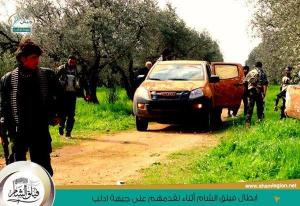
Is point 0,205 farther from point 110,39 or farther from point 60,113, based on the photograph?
point 110,39

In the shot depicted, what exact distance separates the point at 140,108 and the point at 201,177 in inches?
271

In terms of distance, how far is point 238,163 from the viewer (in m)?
6.71

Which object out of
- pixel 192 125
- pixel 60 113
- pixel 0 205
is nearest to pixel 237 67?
pixel 192 125

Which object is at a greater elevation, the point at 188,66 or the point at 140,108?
the point at 188,66

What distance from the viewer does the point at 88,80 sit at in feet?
86.3

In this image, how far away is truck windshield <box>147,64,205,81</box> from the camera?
13.0m

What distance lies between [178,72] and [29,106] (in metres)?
8.78

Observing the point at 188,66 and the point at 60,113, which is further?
the point at 188,66

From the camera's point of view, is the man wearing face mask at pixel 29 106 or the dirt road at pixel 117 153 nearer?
the man wearing face mask at pixel 29 106

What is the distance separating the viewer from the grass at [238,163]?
571cm

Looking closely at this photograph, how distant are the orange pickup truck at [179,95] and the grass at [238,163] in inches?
110
